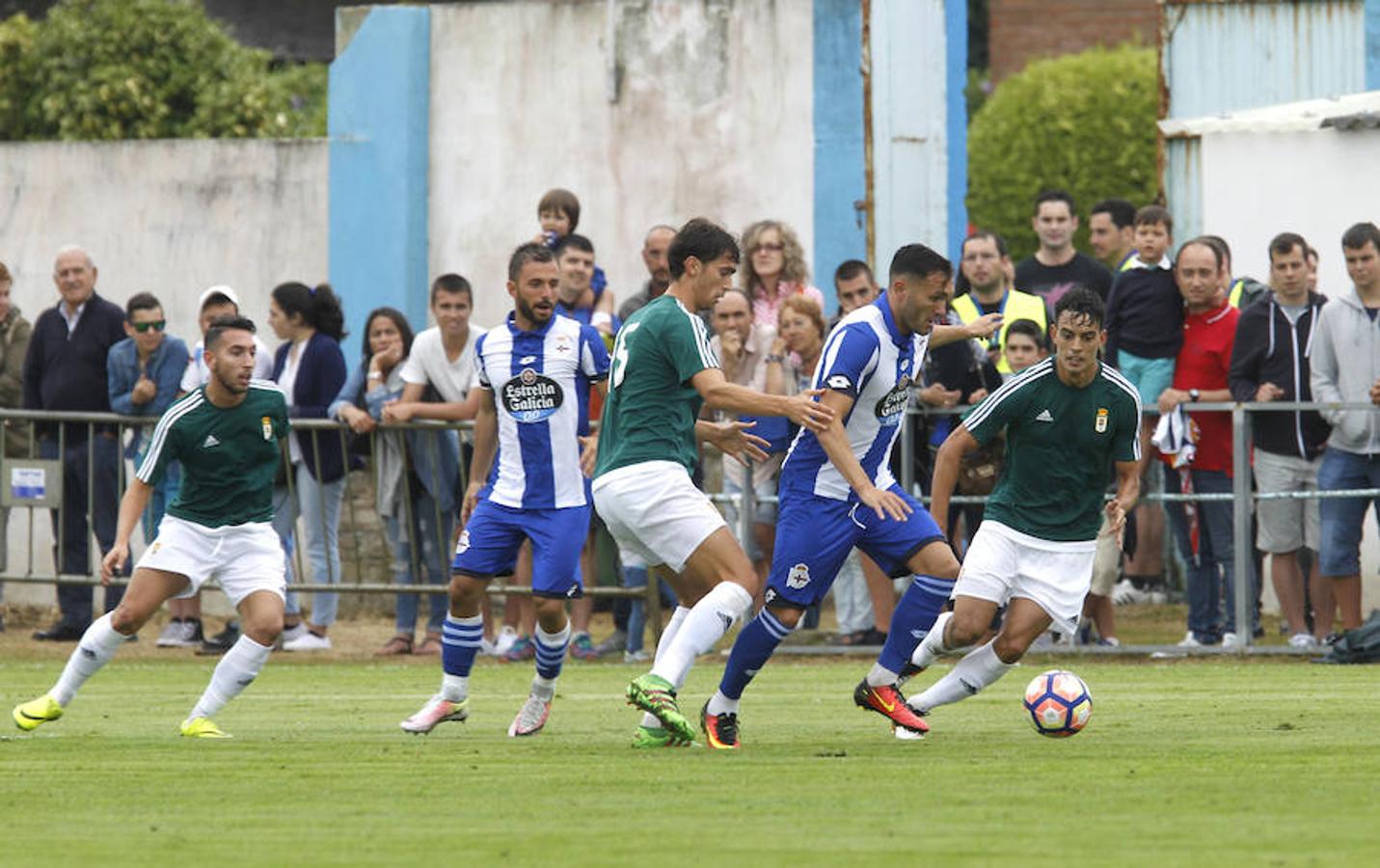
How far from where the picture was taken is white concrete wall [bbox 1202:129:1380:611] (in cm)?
1773

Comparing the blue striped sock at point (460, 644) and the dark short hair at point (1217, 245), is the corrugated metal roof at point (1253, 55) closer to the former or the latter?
the dark short hair at point (1217, 245)


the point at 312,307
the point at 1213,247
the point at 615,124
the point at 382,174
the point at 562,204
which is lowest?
the point at 312,307

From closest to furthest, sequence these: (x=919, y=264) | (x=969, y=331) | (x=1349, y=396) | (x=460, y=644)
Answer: (x=919, y=264)
(x=969, y=331)
(x=460, y=644)
(x=1349, y=396)

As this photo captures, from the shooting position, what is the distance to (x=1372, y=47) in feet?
62.6

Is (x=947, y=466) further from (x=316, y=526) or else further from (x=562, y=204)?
(x=316, y=526)

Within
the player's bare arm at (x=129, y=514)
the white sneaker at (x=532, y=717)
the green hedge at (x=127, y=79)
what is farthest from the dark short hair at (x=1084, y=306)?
the green hedge at (x=127, y=79)

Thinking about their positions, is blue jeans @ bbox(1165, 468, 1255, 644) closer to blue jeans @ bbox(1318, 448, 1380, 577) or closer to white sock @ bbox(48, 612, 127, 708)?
blue jeans @ bbox(1318, 448, 1380, 577)

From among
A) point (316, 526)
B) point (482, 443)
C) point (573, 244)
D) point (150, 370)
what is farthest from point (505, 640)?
point (482, 443)

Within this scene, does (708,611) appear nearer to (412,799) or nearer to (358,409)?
(412,799)

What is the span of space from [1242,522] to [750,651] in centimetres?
558

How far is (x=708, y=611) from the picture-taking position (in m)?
10.2

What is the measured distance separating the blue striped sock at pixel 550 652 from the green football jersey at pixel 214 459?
1502 mm

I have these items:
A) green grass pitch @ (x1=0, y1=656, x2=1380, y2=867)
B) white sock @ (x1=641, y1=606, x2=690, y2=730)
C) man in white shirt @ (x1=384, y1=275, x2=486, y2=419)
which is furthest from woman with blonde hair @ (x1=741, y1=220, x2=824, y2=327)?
white sock @ (x1=641, y1=606, x2=690, y2=730)

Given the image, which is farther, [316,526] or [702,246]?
[316,526]
